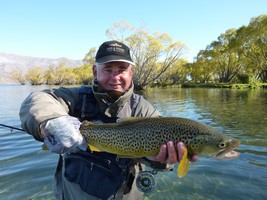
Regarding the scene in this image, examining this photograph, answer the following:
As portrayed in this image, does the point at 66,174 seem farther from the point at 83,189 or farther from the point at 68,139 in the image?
the point at 68,139

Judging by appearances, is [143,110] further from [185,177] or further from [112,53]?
→ [185,177]

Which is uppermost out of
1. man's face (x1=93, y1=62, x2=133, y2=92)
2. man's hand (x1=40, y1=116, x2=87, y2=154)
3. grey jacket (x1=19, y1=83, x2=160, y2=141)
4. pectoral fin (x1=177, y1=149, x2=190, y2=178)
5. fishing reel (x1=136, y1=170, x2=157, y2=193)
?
man's face (x1=93, y1=62, x2=133, y2=92)

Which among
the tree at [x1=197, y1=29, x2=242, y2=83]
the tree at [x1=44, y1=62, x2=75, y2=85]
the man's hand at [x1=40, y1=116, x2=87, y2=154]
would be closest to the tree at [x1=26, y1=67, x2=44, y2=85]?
the tree at [x1=44, y1=62, x2=75, y2=85]

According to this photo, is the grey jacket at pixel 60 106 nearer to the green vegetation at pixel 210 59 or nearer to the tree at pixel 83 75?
the green vegetation at pixel 210 59

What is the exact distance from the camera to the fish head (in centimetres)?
280

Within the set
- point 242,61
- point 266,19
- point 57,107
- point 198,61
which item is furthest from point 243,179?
point 198,61

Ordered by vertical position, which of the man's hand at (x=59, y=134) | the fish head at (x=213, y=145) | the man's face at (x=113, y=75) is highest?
the man's face at (x=113, y=75)

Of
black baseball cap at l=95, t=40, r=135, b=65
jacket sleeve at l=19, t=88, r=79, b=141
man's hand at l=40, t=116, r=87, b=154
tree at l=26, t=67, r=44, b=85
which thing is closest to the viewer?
man's hand at l=40, t=116, r=87, b=154

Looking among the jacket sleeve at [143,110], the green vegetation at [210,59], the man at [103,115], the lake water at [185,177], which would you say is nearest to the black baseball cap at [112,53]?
the man at [103,115]

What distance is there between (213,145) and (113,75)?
1477 millimetres

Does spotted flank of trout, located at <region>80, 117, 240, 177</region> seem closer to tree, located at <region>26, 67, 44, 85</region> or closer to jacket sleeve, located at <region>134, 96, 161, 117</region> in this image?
jacket sleeve, located at <region>134, 96, 161, 117</region>

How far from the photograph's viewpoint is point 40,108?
2584 millimetres

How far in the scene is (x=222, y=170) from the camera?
23.6 ft

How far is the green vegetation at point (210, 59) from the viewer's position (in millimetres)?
49719
